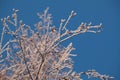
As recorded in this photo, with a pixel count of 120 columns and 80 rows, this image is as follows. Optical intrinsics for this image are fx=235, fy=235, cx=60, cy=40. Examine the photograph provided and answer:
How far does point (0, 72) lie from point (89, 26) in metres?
1.81

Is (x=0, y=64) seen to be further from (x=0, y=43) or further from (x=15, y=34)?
(x=15, y=34)

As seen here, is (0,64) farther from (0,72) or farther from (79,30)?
(79,30)

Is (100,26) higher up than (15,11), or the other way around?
(15,11)

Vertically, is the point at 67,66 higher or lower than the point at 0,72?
higher

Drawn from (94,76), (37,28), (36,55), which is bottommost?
(94,76)

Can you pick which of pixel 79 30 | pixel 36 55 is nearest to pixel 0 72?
pixel 36 55

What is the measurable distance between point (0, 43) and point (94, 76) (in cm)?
156

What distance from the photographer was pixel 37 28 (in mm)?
4500

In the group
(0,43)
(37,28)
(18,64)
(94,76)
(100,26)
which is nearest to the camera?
(100,26)

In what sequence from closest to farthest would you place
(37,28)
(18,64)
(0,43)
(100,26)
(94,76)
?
(100,26), (94,76), (0,43), (18,64), (37,28)

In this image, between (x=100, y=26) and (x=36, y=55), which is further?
(x=36, y=55)

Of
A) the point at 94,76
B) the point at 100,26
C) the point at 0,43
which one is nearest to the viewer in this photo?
the point at 100,26

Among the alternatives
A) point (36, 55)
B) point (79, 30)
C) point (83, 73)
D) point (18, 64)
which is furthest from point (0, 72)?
point (79, 30)

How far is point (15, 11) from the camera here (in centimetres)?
301
